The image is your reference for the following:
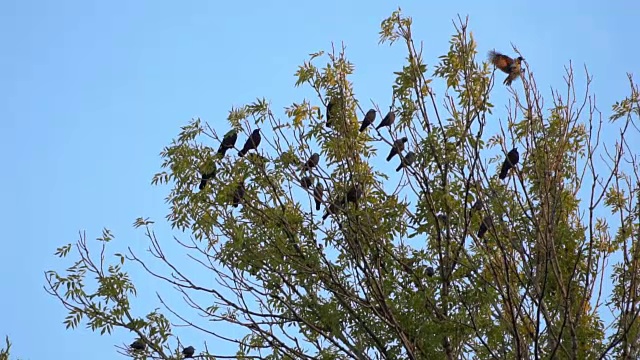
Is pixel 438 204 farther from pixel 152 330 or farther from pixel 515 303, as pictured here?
pixel 152 330

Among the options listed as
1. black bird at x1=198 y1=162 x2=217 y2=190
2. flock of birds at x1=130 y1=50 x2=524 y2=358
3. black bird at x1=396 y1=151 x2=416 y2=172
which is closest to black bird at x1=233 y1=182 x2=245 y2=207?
flock of birds at x1=130 y1=50 x2=524 y2=358

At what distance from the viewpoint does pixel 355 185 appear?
331 inches

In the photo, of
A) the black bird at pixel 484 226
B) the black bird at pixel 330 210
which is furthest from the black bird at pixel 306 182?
the black bird at pixel 484 226

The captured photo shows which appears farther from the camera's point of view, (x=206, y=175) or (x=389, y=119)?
(x=206, y=175)

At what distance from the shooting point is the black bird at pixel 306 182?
28.7 ft

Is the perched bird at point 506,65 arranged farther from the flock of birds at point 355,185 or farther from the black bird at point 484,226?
the black bird at point 484,226

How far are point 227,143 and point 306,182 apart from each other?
83cm

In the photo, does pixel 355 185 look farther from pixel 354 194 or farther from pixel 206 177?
pixel 206 177

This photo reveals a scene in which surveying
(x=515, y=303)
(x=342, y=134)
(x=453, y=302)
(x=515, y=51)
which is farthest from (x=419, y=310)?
A: (x=515, y=51)

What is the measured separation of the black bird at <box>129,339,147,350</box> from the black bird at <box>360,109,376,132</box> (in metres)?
2.69

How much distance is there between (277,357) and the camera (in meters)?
8.09

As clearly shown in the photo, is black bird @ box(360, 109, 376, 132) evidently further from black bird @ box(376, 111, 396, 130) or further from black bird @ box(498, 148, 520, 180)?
black bird @ box(498, 148, 520, 180)

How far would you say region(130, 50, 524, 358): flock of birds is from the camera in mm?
8352

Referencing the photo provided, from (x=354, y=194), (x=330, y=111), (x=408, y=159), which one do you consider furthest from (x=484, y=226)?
(x=330, y=111)
